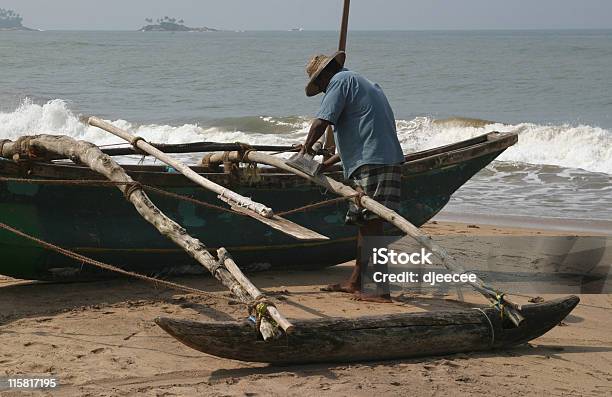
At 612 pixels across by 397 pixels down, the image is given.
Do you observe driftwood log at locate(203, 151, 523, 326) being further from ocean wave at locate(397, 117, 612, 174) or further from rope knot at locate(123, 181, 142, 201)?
ocean wave at locate(397, 117, 612, 174)

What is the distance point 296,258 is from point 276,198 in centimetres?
56

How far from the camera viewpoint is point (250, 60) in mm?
43500

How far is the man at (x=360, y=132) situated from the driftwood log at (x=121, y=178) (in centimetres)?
110

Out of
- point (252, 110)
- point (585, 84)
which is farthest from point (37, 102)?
point (585, 84)

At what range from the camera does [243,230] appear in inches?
249

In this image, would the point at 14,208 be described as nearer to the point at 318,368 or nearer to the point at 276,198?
the point at 276,198

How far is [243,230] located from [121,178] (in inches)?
48.3

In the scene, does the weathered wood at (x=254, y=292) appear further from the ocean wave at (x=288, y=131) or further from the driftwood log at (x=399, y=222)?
the ocean wave at (x=288, y=131)

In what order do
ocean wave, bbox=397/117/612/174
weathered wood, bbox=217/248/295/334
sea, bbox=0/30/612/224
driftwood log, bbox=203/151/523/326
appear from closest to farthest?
1. weathered wood, bbox=217/248/295/334
2. driftwood log, bbox=203/151/523/326
3. sea, bbox=0/30/612/224
4. ocean wave, bbox=397/117/612/174

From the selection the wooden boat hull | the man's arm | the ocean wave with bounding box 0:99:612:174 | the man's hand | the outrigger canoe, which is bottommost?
the wooden boat hull

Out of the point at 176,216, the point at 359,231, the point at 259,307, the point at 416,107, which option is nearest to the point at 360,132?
the point at 359,231

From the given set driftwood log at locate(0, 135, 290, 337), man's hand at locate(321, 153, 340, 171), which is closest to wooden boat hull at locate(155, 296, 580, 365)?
driftwood log at locate(0, 135, 290, 337)

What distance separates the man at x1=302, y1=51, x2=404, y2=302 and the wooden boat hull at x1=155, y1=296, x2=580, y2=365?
1.12m

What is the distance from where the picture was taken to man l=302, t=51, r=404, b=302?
18.1 ft
